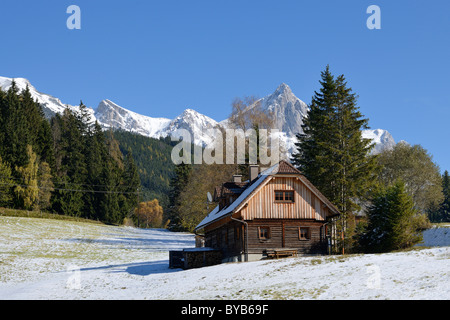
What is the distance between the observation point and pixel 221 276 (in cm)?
2927

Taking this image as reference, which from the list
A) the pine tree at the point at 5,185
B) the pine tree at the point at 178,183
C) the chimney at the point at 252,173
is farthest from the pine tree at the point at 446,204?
the pine tree at the point at 5,185

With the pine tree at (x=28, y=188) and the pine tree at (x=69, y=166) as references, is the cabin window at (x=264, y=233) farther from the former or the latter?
the pine tree at (x=69, y=166)

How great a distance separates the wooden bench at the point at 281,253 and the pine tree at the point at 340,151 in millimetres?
8364

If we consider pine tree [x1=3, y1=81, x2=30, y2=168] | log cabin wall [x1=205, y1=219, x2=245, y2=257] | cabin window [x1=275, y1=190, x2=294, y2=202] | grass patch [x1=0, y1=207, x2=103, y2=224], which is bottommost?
log cabin wall [x1=205, y1=219, x2=245, y2=257]

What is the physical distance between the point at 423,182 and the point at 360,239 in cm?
3423

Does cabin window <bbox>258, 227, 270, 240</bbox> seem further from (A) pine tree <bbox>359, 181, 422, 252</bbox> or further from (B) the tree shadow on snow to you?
(A) pine tree <bbox>359, 181, 422, 252</bbox>

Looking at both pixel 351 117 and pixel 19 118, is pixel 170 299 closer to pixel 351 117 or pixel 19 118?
pixel 351 117

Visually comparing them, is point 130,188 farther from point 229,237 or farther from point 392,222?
point 392,222

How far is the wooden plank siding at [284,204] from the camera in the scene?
37188mm

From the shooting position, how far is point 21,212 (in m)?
75.4

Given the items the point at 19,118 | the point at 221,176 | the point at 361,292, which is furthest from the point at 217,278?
the point at 19,118

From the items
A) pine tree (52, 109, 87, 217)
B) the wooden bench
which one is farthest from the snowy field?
pine tree (52, 109, 87, 217)

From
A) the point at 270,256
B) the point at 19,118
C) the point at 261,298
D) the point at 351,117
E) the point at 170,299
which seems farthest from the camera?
the point at 19,118

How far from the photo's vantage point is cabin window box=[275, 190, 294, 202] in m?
37.9
